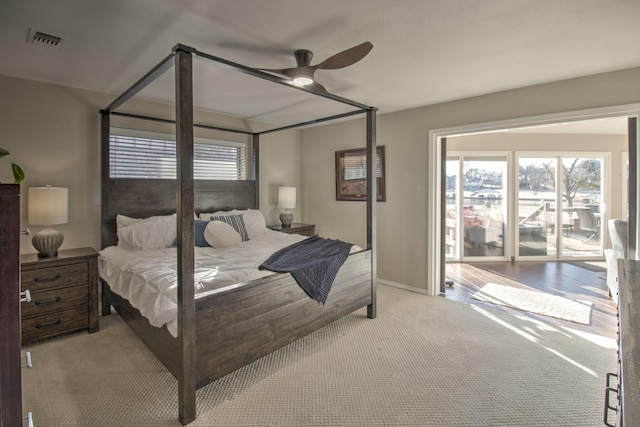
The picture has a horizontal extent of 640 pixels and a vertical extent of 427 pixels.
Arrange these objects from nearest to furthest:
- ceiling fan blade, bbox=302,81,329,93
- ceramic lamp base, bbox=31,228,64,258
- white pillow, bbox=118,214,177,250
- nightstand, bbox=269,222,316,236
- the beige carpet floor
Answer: the beige carpet floor < ceiling fan blade, bbox=302,81,329,93 < ceramic lamp base, bbox=31,228,64,258 < white pillow, bbox=118,214,177,250 < nightstand, bbox=269,222,316,236

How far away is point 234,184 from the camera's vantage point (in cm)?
451

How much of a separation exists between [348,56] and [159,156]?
2.74 metres

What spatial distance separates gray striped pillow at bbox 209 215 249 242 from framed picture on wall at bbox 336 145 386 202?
1.72 metres

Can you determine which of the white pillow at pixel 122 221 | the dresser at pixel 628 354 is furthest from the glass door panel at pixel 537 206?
the white pillow at pixel 122 221

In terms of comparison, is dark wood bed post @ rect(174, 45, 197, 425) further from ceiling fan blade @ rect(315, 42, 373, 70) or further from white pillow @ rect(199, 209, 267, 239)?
white pillow @ rect(199, 209, 267, 239)

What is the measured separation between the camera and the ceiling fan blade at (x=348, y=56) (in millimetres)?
1978

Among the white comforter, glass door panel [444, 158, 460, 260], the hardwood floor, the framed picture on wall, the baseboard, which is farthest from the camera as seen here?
glass door panel [444, 158, 460, 260]

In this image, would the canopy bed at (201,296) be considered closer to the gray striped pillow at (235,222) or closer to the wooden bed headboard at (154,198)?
the wooden bed headboard at (154,198)

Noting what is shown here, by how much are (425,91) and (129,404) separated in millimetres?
3722

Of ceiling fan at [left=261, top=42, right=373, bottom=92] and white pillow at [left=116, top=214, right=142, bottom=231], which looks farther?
white pillow at [left=116, top=214, right=142, bottom=231]

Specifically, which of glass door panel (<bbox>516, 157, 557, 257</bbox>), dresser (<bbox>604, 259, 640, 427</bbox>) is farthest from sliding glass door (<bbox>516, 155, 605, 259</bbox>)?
dresser (<bbox>604, 259, 640, 427</bbox>)

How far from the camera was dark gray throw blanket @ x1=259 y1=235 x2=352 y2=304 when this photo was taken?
2.56 meters

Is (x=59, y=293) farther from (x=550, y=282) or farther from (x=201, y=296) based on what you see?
(x=550, y=282)

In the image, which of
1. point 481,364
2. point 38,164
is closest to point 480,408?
point 481,364
